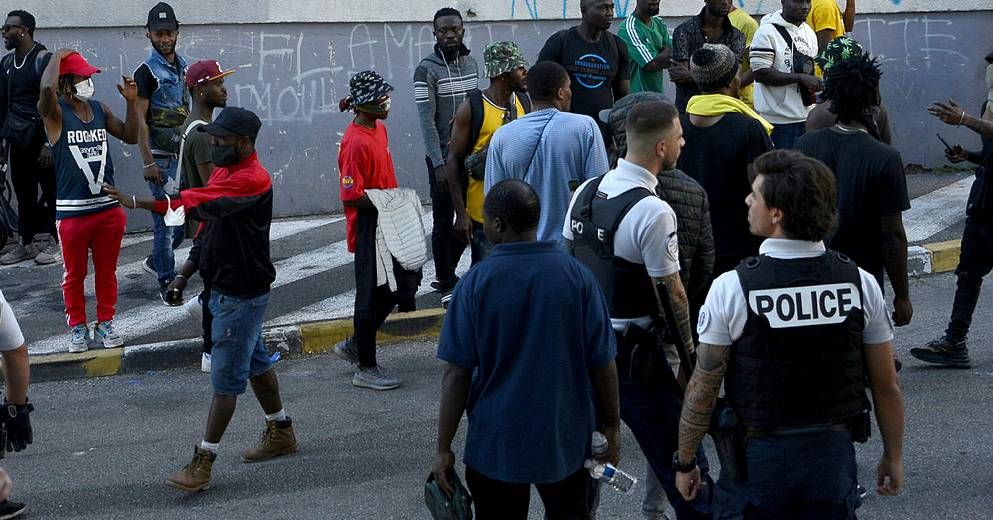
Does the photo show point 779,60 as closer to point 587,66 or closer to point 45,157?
point 587,66

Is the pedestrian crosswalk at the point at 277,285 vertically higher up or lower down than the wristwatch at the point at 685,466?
lower down

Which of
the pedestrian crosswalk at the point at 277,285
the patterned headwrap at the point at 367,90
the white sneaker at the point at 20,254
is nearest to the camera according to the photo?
the patterned headwrap at the point at 367,90

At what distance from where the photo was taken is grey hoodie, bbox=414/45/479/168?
8742mm

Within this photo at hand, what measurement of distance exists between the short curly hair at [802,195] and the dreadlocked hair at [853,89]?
2.02m

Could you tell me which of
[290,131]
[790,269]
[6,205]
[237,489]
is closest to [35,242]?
[6,205]

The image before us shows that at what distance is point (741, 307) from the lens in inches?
140

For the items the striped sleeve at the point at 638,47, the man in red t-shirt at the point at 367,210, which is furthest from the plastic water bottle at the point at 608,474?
the striped sleeve at the point at 638,47

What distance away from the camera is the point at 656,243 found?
14.7 ft

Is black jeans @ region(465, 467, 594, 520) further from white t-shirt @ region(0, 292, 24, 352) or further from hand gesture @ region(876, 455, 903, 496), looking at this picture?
white t-shirt @ region(0, 292, 24, 352)

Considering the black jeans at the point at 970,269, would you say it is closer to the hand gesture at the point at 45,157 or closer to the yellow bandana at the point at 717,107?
the yellow bandana at the point at 717,107

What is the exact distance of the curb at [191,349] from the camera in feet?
25.7

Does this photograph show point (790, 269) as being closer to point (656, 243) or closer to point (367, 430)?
point (656, 243)

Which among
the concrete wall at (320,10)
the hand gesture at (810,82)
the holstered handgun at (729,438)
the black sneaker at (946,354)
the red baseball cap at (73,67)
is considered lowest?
the black sneaker at (946,354)

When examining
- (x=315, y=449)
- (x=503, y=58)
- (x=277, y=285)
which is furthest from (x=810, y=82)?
(x=315, y=449)
